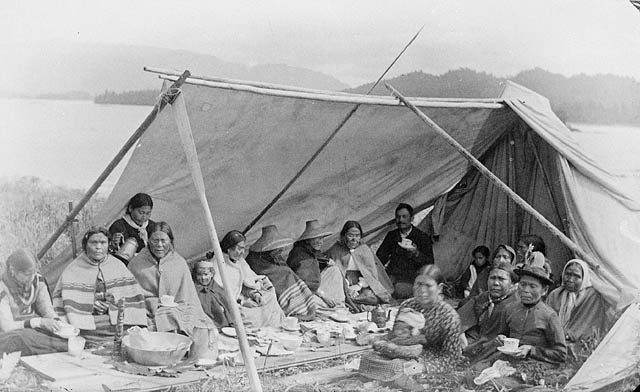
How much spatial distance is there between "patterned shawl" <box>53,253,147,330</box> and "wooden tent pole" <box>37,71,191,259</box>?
0.16 meters

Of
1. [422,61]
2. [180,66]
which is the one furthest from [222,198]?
[422,61]

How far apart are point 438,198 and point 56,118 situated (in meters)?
2.57

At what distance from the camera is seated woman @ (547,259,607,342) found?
16.3 ft

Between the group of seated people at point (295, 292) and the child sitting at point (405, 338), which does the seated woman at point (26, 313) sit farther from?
the child sitting at point (405, 338)

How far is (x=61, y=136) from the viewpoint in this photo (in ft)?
14.8

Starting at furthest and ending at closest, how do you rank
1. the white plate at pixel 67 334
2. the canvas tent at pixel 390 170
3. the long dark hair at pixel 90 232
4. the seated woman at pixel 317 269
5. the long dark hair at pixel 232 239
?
the seated woman at pixel 317 269 < the long dark hair at pixel 232 239 < the canvas tent at pixel 390 170 < the long dark hair at pixel 90 232 < the white plate at pixel 67 334

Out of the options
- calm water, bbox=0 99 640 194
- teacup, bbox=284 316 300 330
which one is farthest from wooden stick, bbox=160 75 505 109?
teacup, bbox=284 316 300 330

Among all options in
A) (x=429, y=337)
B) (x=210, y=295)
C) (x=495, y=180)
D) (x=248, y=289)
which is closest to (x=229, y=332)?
(x=210, y=295)

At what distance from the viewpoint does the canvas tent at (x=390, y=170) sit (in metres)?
4.83

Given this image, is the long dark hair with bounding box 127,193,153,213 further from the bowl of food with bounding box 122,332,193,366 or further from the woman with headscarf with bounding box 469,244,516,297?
the woman with headscarf with bounding box 469,244,516,297

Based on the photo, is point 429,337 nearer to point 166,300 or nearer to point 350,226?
point 350,226

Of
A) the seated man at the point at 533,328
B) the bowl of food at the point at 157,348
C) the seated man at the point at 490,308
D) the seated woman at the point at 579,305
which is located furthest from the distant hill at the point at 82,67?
the seated woman at the point at 579,305

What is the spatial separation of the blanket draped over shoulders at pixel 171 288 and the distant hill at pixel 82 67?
3.01 feet

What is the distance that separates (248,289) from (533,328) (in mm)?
1581
